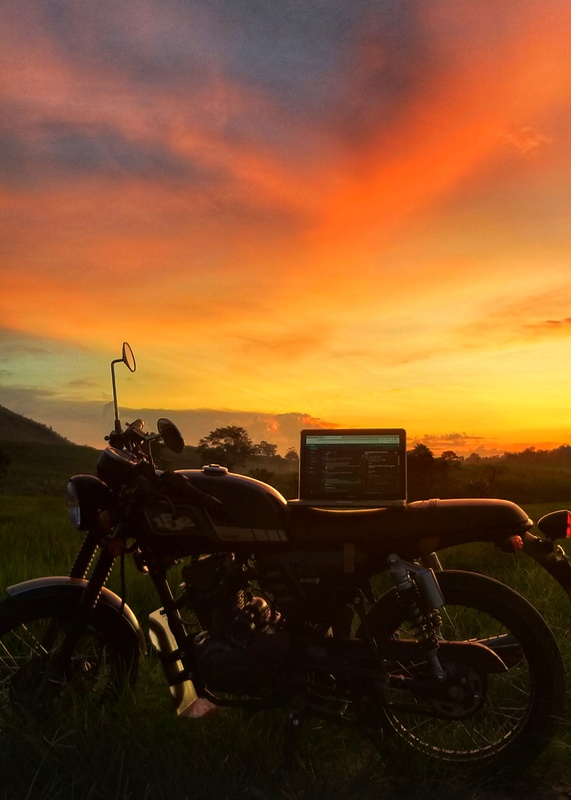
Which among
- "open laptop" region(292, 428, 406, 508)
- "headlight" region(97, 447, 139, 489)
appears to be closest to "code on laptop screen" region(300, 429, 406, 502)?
"open laptop" region(292, 428, 406, 508)

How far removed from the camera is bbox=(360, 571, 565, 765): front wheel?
14.3 feet

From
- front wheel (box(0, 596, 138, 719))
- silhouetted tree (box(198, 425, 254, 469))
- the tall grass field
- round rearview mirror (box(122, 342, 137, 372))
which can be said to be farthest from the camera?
silhouetted tree (box(198, 425, 254, 469))

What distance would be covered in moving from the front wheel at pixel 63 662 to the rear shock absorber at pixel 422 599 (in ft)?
5.37

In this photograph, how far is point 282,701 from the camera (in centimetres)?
440

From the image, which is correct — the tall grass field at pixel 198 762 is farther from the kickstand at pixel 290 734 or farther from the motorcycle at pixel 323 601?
the motorcycle at pixel 323 601

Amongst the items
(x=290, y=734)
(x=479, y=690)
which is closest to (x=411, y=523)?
(x=479, y=690)

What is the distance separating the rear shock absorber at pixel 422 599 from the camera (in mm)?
4297

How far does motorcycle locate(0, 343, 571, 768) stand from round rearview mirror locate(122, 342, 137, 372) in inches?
0.5

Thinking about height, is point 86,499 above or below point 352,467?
below

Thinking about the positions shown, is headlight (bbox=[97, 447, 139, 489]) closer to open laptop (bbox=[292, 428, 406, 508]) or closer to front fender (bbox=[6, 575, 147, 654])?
front fender (bbox=[6, 575, 147, 654])

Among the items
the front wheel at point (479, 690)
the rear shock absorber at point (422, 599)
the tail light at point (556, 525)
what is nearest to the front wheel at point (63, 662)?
the front wheel at point (479, 690)

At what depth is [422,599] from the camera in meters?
4.35

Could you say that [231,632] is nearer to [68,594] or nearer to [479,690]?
[68,594]

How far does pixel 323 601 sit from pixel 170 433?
1.20 m
